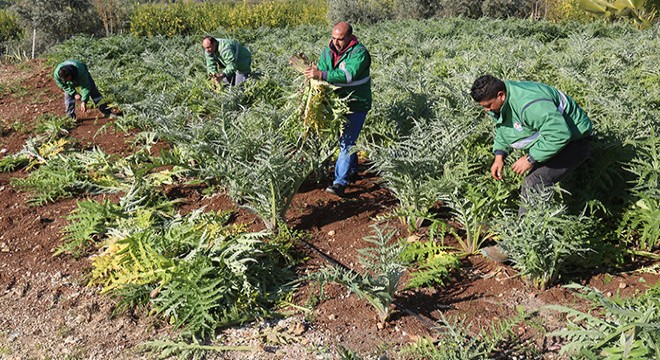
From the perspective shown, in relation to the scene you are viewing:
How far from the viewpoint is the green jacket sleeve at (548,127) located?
123 inches

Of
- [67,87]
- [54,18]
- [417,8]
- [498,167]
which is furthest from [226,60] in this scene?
[417,8]

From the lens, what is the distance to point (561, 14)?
77.5ft

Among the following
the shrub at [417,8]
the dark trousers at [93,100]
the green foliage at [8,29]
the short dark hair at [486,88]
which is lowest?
the shrub at [417,8]

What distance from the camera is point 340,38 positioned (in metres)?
4.49

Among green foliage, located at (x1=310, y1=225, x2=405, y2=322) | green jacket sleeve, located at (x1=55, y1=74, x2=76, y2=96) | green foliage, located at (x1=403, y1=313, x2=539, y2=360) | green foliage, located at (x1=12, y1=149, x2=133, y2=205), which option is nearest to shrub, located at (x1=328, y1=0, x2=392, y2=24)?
green jacket sleeve, located at (x1=55, y1=74, x2=76, y2=96)

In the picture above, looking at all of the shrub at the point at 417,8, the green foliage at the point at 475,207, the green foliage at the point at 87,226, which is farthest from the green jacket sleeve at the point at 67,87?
the shrub at the point at 417,8

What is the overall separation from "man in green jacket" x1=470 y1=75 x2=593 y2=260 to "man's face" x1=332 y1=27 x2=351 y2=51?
157cm

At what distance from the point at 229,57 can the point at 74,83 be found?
2.30 m

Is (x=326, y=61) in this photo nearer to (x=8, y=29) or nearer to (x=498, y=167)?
(x=498, y=167)

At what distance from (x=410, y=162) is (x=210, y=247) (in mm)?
1550

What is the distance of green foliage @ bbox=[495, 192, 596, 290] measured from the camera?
10.1ft

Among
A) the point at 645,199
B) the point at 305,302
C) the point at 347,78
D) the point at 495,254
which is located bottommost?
the point at 305,302

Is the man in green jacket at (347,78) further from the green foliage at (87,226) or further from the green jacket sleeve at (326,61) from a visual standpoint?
the green foliage at (87,226)

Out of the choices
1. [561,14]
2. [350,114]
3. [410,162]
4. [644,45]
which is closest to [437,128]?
[410,162]
